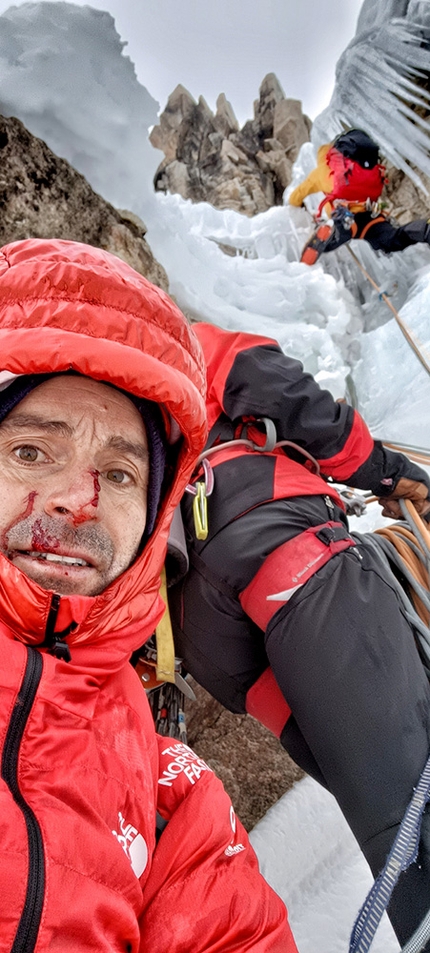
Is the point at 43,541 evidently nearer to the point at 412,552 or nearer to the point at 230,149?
the point at 412,552

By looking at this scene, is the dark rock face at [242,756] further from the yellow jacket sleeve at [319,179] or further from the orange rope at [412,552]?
the yellow jacket sleeve at [319,179]

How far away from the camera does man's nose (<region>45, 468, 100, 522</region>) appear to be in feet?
3.01

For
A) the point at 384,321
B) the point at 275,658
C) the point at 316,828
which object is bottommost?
the point at 316,828

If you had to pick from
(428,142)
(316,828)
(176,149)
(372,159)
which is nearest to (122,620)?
(316,828)

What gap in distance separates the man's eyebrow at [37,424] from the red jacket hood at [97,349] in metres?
0.11

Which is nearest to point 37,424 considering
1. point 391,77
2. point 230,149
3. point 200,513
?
point 200,513

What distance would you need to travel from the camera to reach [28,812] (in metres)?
0.65

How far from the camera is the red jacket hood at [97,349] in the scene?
848 millimetres

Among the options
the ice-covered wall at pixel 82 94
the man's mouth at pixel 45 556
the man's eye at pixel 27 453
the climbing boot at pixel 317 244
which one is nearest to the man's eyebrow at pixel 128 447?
the man's eye at pixel 27 453

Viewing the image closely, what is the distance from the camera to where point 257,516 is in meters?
1.25

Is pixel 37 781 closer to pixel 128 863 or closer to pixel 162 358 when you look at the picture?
pixel 128 863

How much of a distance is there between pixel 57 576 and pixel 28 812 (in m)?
0.34

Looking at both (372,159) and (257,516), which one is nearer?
(257,516)

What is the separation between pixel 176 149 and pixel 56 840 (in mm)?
13998
